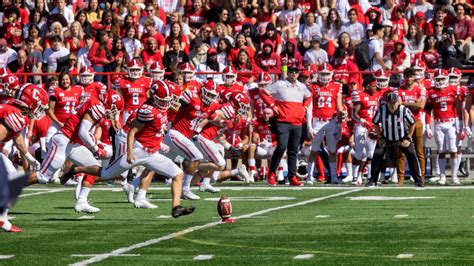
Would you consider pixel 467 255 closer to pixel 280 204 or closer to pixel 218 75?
pixel 280 204

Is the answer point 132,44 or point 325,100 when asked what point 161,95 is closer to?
point 325,100

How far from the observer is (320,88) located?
2173 centimetres

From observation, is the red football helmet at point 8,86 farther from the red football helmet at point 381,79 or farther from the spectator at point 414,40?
the spectator at point 414,40

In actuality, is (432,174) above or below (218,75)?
below

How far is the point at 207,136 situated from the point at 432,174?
19.8 ft

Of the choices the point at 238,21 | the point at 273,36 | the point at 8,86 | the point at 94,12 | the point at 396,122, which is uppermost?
the point at 94,12

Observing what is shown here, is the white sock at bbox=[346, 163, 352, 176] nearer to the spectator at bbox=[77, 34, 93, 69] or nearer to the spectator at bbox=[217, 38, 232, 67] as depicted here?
the spectator at bbox=[217, 38, 232, 67]

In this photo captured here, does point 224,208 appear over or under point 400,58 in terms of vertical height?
under

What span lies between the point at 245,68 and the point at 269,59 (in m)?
0.49

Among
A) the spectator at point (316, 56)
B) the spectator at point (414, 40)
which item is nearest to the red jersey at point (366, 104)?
the spectator at point (316, 56)

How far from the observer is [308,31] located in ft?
77.7

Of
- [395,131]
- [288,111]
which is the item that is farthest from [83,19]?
[395,131]

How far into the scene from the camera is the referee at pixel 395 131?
19469 millimetres

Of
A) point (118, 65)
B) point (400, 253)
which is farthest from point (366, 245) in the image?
point (118, 65)
